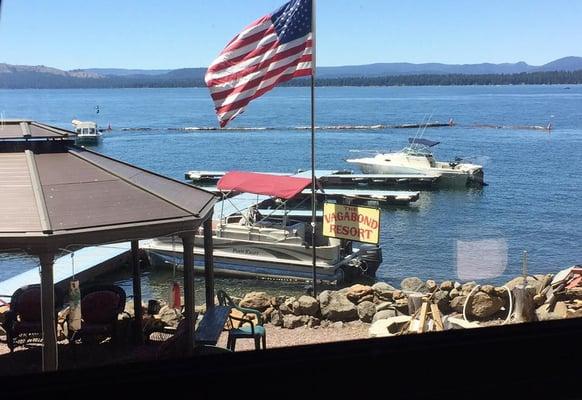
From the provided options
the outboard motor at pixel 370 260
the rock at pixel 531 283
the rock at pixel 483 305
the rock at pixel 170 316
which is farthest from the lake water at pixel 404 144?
the rock at pixel 483 305

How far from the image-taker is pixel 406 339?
90 cm

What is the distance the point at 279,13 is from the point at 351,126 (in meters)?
30.2

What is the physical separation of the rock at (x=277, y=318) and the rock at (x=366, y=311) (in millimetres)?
709

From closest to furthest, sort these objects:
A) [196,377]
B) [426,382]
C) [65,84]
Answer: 1. [196,377]
2. [426,382]
3. [65,84]

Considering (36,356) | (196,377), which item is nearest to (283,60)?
(36,356)

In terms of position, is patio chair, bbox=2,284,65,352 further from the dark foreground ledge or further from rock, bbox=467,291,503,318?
the dark foreground ledge

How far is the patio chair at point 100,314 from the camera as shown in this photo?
394 centimetres

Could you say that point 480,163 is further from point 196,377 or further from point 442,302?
point 196,377

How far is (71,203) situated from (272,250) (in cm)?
746

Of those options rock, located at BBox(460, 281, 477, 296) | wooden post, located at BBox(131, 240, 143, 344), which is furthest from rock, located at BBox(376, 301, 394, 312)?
wooden post, located at BBox(131, 240, 143, 344)

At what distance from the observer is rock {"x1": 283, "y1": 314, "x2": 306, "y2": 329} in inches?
217

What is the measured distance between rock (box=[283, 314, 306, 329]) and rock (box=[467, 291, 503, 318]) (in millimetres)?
1409

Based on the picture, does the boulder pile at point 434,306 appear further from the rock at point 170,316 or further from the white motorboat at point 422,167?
the white motorboat at point 422,167

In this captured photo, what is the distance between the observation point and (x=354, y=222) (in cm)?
793
